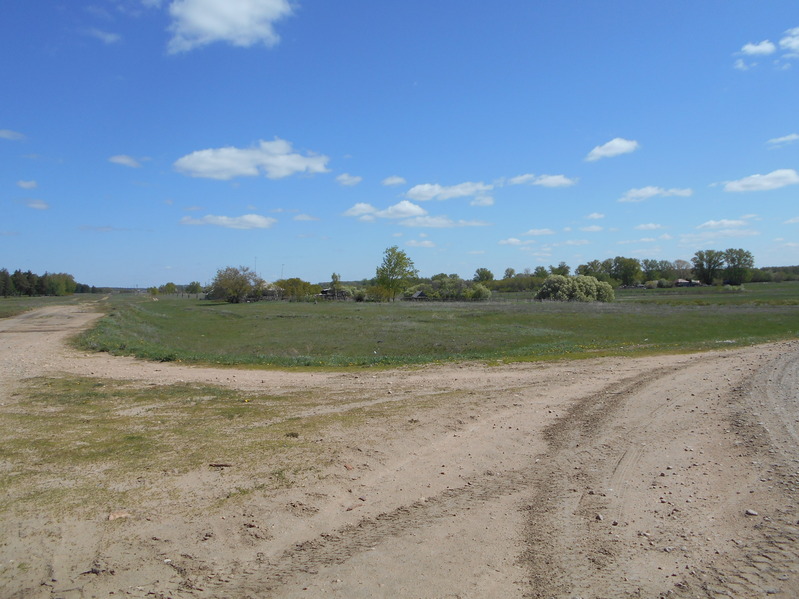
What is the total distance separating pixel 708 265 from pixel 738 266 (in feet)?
23.9

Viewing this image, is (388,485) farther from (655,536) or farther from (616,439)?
(616,439)

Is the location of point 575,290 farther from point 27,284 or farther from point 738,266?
point 27,284

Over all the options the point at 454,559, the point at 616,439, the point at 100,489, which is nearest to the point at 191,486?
the point at 100,489

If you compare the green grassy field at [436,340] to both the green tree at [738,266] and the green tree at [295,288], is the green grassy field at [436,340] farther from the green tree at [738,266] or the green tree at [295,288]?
the green tree at [738,266]

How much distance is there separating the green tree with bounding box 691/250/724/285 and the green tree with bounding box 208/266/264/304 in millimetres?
113339

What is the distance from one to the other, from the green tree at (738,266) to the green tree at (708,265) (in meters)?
1.82

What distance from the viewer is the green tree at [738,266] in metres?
134

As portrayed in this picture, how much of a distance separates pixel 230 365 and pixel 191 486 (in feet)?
41.2

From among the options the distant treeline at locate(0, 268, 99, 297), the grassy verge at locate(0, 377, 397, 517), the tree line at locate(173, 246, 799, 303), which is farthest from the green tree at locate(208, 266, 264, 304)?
the grassy verge at locate(0, 377, 397, 517)

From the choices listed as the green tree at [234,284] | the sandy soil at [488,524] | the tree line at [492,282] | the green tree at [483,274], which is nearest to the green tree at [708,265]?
the tree line at [492,282]

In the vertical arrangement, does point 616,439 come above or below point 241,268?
below

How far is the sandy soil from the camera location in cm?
397

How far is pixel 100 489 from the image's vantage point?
18.3 feet

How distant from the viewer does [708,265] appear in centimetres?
14150
